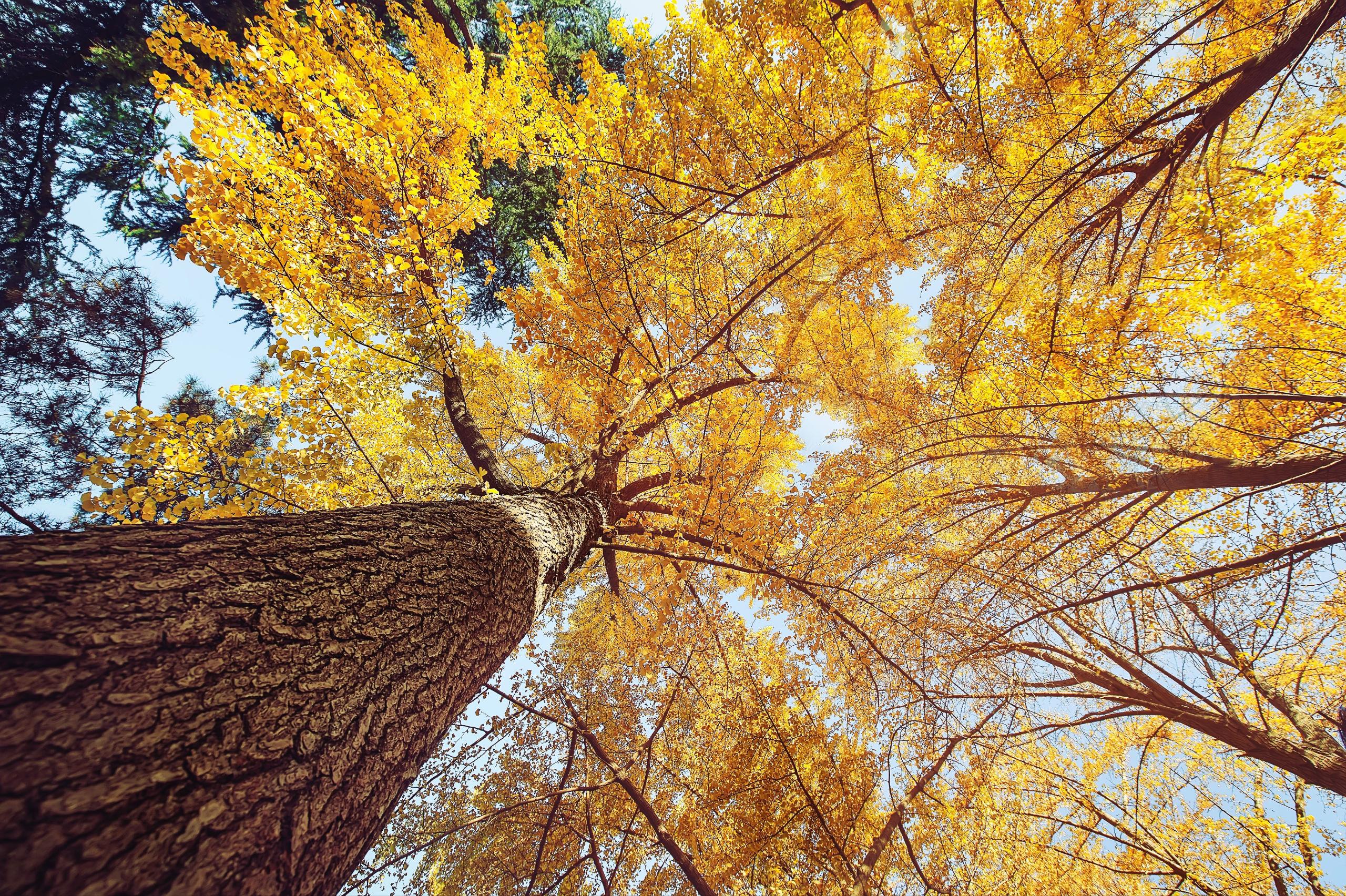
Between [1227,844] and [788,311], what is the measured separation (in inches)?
286

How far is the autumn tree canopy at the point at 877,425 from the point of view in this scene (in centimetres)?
297

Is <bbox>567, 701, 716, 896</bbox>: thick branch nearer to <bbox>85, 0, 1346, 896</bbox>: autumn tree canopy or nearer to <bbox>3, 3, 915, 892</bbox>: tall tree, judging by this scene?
<bbox>85, 0, 1346, 896</bbox>: autumn tree canopy

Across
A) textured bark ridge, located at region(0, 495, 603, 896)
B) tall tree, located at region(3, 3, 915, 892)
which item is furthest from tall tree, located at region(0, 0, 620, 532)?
textured bark ridge, located at region(0, 495, 603, 896)

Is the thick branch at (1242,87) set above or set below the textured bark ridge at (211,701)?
above

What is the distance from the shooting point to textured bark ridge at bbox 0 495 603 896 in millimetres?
596

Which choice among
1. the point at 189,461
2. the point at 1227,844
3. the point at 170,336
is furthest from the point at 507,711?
the point at 1227,844

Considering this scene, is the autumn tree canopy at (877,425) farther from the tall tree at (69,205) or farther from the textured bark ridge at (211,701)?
the textured bark ridge at (211,701)

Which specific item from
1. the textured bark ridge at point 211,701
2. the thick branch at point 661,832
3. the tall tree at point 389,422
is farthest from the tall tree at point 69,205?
the thick branch at point 661,832

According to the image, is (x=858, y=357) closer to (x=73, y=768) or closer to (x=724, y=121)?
(x=724, y=121)

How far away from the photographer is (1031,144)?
3.67 m

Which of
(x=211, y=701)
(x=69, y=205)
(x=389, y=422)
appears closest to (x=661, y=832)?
(x=211, y=701)

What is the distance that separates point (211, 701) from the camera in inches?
32.1

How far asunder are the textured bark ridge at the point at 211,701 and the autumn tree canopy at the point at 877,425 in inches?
94.4

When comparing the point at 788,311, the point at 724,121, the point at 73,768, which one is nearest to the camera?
the point at 73,768
